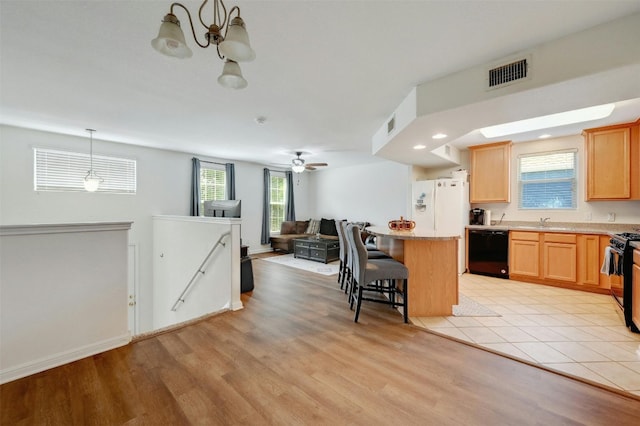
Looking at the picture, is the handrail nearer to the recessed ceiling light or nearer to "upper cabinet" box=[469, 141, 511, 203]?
the recessed ceiling light

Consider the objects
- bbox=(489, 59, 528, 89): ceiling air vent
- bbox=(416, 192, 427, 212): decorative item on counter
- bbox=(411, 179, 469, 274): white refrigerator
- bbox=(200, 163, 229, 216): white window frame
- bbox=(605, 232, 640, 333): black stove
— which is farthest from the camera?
bbox=(200, 163, 229, 216): white window frame

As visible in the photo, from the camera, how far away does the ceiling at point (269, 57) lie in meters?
1.64

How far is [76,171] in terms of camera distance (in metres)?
4.64

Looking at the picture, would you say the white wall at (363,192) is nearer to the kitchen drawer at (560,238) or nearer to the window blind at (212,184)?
the kitchen drawer at (560,238)

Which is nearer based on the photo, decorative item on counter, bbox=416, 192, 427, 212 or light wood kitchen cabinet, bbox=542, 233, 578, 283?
light wood kitchen cabinet, bbox=542, 233, 578, 283

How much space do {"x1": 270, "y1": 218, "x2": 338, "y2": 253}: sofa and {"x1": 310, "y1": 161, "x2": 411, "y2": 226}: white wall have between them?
1.60ft

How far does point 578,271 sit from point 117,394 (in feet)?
19.2

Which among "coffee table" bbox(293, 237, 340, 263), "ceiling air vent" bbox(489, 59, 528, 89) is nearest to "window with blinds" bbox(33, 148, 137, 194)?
"coffee table" bbox(293, 237, 340, 263)

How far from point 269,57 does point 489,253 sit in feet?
16.0

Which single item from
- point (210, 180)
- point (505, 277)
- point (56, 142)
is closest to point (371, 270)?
point (505, 277)

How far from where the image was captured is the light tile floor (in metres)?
2.04

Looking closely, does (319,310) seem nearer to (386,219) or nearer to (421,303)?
(421,303)

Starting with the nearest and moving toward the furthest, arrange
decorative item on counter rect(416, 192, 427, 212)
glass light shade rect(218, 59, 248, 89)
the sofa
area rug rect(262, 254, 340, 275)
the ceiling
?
glass light shade rect(218, 59, 248, 89), the ceiling, decorative item on counter rect(416, 192, 427, 212), area rug rect(262, 254, 340, 275), the sofa

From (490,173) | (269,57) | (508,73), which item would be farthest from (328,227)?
(508,73)
